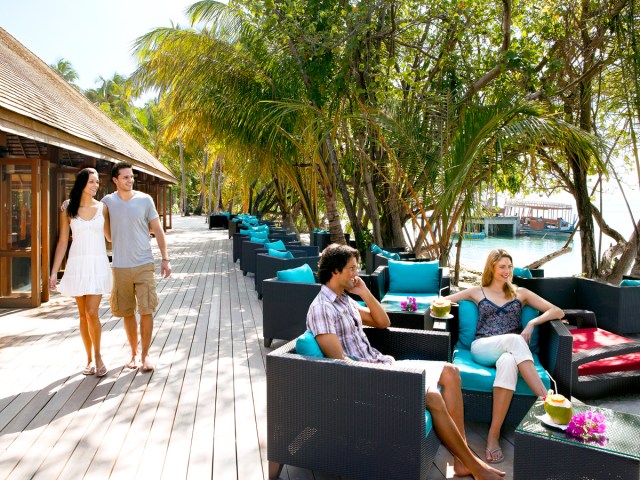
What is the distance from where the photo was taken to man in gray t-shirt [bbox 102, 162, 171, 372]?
4066 millimetres

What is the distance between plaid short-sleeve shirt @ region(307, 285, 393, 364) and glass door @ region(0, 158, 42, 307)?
→ 5177mm

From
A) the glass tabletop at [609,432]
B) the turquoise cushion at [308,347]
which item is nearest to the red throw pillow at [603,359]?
the glass tabletop at [609,432]

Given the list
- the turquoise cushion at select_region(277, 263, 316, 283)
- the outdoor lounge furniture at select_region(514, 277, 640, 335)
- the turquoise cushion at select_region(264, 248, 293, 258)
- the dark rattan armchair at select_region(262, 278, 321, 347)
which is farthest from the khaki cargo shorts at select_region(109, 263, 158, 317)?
the outdoor lounge furniture at select_region(514, 277, 640, 335)

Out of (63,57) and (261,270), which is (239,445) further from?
(63,57)

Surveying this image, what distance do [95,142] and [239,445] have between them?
19.4ft

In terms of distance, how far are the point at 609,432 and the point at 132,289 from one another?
3252 millimetres

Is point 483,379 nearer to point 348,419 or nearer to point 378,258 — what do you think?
point 348,419

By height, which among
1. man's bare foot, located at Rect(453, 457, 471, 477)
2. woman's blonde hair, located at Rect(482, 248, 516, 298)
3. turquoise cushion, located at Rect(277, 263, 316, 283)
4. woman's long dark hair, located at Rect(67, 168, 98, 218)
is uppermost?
woman's long dark hair, located at Rect(67, 168, 98, 218)

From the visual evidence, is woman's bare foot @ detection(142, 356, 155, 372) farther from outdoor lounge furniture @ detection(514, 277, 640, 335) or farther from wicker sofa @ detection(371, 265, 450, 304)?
outdoor lounge furniture @ detection(514, 277, 640, 335)

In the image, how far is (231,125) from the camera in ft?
39.2

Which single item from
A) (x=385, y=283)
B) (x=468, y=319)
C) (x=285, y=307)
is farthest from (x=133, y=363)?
(x=385, y=283)

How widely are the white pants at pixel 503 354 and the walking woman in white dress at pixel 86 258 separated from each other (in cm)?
272

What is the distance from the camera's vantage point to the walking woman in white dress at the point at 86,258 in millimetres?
4023

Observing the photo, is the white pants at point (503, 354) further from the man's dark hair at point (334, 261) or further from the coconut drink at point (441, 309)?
the man's dark hair at point (334, 261)
